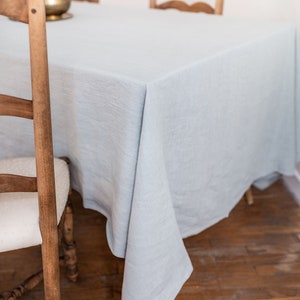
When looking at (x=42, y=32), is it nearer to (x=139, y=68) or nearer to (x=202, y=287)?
(x=139, y=68)

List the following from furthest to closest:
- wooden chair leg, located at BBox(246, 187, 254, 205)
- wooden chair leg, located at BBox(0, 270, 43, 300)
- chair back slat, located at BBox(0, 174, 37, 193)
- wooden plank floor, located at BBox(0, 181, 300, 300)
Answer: wooden chair leg, located at BBox(246, 187, 254, 205) < wooden plank floor, located at BBox(0, 181, 300, 300) < wooden chair leg, located at BBox(0, 270, 43, 300) < chair back slat, located at BBox(0, 174, 37, 193)

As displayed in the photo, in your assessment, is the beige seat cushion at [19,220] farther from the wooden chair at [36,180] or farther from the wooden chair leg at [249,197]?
the wooden chair leg at [249,197]

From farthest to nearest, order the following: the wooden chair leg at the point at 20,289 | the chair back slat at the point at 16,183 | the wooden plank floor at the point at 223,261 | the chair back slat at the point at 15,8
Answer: the wooden plank floor at the point at 223,261
the wooden chair leg at the point at 20,289
the chair back slat at the point at 16,183
the chair back slat at the point at 15,8

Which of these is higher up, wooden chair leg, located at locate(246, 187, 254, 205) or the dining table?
the dining table

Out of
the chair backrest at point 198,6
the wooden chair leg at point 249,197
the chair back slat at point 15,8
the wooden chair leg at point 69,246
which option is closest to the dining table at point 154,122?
the wooden chair leg at point 69,246

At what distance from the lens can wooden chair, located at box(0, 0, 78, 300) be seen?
0.63 metres

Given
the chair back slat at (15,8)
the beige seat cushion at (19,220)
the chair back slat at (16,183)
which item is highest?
the chair back slat at (15,8)

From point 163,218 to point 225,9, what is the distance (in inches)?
58.4

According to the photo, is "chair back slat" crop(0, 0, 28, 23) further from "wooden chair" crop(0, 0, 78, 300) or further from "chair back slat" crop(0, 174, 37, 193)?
"chair back slat" crop(0, 174, 37, 193)

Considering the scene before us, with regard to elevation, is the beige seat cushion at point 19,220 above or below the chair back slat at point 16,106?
below

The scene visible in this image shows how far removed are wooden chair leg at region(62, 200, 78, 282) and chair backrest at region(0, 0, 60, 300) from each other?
0.25 metres

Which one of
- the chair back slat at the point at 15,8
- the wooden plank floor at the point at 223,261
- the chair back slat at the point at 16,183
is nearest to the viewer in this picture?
the chair back slat at the point at 15,8

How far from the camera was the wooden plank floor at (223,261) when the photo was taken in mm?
1255

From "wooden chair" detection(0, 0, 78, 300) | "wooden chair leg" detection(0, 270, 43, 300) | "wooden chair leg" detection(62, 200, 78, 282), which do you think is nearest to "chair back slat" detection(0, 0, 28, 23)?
"wooden chair" detection(0, 0, 78, 300)
